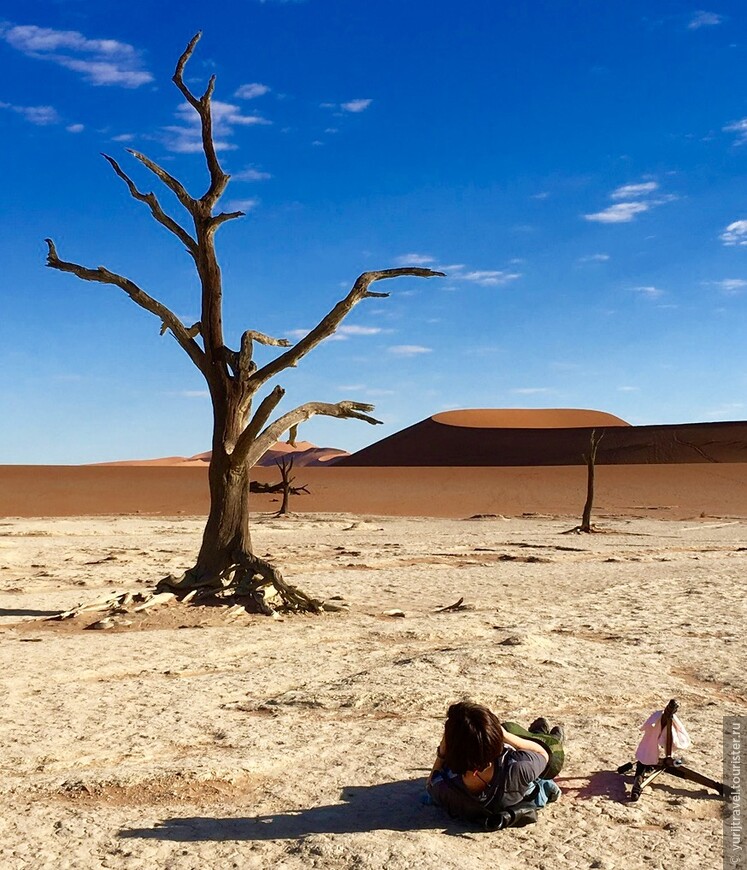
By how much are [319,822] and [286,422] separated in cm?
752

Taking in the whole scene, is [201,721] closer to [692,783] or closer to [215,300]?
[692,783]

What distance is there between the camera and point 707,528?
2653 centimetres

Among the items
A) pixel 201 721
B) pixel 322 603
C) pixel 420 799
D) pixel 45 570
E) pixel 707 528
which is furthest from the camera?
pixel 707 528

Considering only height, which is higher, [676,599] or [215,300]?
[215,300]

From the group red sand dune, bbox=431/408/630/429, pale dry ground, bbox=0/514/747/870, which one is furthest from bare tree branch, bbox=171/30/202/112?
red sand dune, bbox=431/408/630/429

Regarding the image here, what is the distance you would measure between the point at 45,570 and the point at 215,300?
6.31 m

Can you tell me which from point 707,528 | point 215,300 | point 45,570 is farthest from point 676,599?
point 707,528

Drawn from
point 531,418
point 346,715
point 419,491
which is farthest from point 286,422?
point 531,418

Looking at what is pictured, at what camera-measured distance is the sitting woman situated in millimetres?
4207

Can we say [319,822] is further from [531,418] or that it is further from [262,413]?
[531,418]

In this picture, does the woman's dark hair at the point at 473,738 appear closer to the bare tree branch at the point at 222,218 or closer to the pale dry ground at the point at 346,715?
the pale dry ground at the point at 346,715

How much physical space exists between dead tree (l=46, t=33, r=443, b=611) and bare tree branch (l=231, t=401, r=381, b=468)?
0.05 feet

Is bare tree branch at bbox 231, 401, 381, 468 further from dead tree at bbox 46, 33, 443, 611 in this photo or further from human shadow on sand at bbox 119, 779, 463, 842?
human shadow on sand at bbox 119, 779, 463, 842

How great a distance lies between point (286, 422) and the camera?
11.6m
